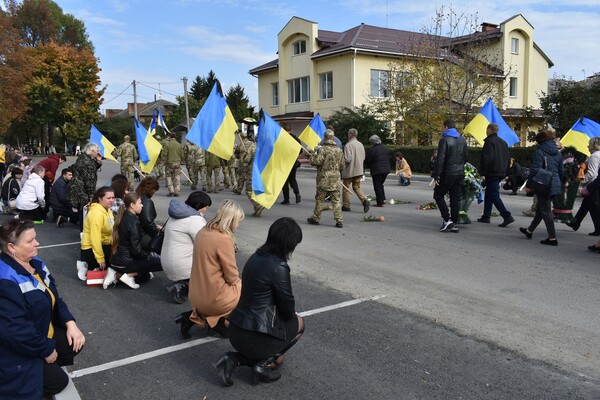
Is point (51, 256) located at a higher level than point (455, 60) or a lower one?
lower

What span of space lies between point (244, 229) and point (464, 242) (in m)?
4.40

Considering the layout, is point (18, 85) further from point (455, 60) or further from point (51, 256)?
A: point (51, 256)

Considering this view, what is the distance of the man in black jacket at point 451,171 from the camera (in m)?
9.98

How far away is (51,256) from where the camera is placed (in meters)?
8.98

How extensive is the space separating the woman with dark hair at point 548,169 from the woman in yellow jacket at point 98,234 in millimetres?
6632

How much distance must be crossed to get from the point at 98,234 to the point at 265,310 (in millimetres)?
3812

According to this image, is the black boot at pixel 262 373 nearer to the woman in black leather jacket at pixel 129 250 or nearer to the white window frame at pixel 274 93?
the woman in black leather jacket at pixel 129 250

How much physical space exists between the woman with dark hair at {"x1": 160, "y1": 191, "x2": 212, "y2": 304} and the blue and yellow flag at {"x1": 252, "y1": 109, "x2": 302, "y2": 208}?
14.0ft

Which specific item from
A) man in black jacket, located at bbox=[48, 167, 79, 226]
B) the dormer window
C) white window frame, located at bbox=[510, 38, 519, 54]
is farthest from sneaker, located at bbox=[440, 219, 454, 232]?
white window frame, located at bbox=[510, 38, 519, 54]

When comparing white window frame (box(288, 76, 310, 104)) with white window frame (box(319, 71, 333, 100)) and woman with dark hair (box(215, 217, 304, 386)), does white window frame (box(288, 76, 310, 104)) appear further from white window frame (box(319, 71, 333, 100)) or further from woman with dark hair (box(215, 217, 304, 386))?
woman with dark hair (box(215, 217, 304, 386))

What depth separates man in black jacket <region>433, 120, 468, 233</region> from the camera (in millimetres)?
9984

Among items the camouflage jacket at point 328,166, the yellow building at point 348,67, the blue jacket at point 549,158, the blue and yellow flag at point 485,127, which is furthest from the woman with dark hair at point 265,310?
the yellow building at point 348,67

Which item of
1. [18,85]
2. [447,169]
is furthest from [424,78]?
[18,85]

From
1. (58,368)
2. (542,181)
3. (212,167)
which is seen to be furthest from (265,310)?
(212,167)
